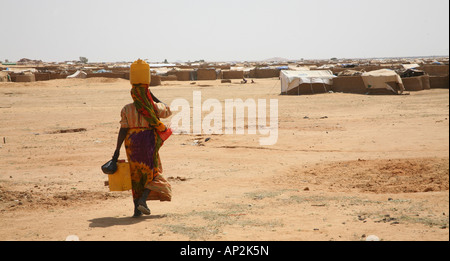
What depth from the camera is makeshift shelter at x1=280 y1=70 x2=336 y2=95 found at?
82.5 ft

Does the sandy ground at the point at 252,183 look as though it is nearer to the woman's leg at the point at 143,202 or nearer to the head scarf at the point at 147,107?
the woman's leg at the point at 143,202

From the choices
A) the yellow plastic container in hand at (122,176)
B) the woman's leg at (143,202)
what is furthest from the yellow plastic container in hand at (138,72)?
the woman's leg at (143,202)

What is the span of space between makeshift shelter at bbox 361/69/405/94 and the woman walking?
20151mm

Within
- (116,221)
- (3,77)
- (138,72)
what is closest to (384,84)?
(138,72)

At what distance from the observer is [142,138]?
18.1 ft

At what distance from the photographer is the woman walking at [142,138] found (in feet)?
18.0

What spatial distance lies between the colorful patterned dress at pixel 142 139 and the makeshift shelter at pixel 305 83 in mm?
20063

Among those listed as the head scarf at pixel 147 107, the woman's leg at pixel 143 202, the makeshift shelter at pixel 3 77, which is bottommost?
the woman's leg at pixel 143 202

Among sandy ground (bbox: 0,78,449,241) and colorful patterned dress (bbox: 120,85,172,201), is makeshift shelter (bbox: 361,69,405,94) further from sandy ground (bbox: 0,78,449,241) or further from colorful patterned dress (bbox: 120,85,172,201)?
colorful patterned dress (bbox: 120,85,172,201)

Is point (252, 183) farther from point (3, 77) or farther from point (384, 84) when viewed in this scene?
point (3, 77)

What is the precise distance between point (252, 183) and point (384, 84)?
703 inches

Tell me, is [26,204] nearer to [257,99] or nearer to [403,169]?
[403,169]

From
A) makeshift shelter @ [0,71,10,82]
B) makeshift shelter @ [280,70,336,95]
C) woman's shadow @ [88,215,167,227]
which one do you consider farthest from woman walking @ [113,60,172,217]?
makeshift shelter @ [0,71,10,82]
